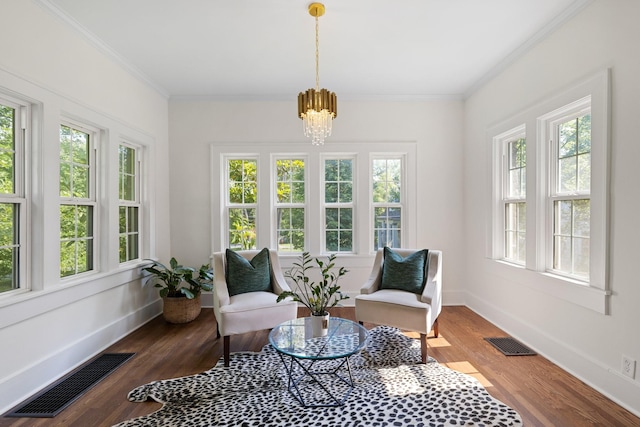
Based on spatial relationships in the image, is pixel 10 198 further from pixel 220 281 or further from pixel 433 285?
pixel 433 285

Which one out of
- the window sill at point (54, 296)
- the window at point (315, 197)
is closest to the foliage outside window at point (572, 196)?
the window at point (315, 197)

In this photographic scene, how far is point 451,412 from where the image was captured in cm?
205

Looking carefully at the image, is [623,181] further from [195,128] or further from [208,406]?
[195,128]

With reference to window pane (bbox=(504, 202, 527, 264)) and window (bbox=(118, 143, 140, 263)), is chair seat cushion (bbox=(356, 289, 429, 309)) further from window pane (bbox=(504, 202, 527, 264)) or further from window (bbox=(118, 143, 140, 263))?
window (bbox=(118, 143, 140, 263))

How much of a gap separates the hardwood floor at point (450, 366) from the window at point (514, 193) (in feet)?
2.99

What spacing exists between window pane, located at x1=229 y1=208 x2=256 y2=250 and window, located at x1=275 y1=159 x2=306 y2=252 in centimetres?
34

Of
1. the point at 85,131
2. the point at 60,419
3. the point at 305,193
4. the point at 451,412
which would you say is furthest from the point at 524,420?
the point at 85,131

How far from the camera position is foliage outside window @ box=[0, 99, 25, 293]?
7.53 feet

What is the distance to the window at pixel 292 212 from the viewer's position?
4.55m

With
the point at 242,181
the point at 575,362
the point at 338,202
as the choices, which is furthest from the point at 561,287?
the point at 242,181

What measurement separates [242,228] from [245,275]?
133cm

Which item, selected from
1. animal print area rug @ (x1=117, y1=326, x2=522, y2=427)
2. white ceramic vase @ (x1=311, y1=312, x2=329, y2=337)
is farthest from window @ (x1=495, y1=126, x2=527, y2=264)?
white ceramic vase @ (x1=311, y1=312, x2=329, y2=337)

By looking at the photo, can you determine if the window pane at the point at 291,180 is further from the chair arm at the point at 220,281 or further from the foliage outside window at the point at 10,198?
the foliage outside window at the point at 10,198

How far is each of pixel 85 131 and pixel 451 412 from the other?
12.3 ft
